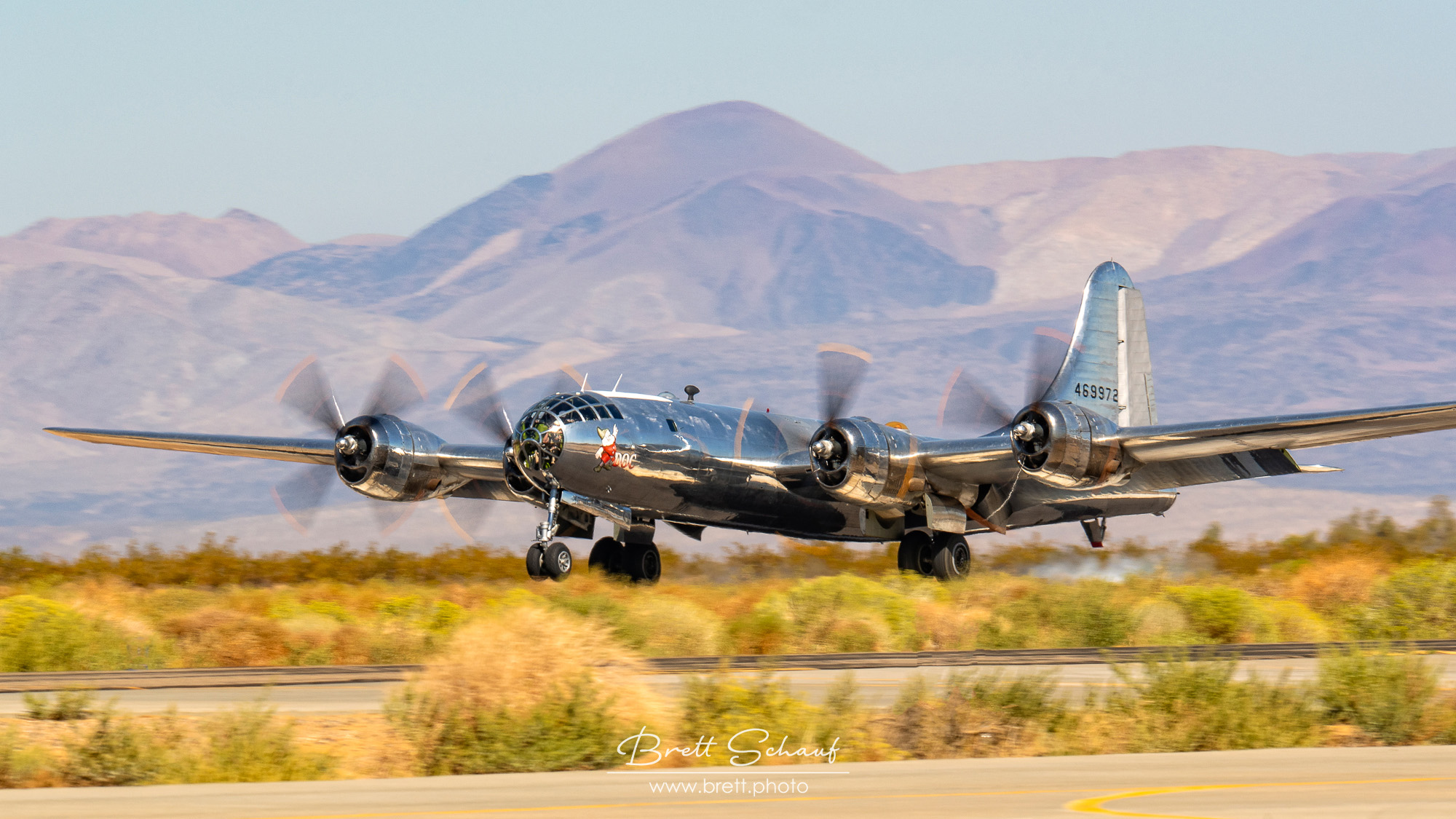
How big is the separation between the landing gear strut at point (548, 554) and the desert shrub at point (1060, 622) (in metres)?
8.96

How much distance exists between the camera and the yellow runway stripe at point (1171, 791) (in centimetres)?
1043

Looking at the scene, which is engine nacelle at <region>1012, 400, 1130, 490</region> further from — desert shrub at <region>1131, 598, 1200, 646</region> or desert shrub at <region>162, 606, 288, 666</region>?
desert shrub at <region>162, 606, 288, 666</region>

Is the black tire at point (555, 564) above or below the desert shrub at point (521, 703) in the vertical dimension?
below

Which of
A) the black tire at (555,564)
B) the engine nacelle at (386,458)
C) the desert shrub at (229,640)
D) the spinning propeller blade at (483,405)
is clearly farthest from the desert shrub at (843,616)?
the engine nacelle at (386,458)

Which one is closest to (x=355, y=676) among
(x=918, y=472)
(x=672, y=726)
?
(x=672, y=726)

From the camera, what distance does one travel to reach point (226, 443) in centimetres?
4006

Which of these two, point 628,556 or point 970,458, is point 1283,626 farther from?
point 628,556

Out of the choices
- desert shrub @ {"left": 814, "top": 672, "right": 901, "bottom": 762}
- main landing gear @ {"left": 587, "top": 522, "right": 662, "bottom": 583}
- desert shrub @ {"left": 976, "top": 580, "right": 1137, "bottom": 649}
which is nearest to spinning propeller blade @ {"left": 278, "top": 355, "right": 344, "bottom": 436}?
main landing gear @ {"left": 587, "top": 522, "right": 662, "bottom": 583}

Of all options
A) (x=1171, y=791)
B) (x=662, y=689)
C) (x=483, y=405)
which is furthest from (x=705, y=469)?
(x=1171, y=791)

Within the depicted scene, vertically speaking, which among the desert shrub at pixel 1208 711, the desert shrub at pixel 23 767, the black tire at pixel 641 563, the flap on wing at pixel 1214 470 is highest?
the flap on wing at pixel 1214 470

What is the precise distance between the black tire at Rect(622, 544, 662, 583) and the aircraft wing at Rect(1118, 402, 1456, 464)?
1168 cm

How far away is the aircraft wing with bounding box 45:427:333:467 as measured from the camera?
38969 millimetres

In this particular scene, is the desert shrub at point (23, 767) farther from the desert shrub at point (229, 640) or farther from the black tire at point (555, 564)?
the black tire at point (555, 564)

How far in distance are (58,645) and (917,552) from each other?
65.2 ft
